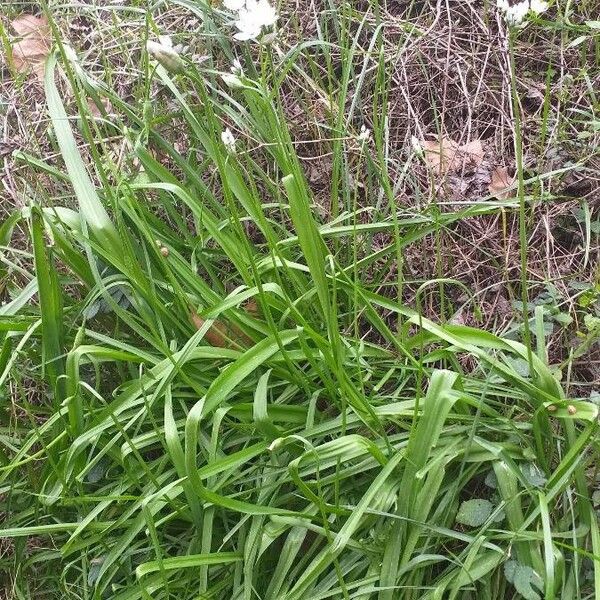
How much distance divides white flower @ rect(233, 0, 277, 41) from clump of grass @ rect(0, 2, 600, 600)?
0.34ft

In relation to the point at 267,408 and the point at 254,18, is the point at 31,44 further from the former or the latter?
the point at 267,408

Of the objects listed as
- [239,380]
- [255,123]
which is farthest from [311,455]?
[255,123]

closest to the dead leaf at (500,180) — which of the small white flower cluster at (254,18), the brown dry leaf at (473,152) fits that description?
the brown dry leaf at (473,152)

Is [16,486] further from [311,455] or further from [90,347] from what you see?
[311,455]

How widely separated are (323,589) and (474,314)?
0.78 metres

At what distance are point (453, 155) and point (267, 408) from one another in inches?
37.1

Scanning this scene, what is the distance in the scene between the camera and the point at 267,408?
1674 mm

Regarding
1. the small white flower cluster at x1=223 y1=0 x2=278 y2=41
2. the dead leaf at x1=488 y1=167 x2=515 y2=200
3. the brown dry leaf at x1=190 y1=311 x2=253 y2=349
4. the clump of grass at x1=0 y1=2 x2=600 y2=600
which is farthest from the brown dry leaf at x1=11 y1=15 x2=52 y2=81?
the dead leaf at x1=488 y1=167 x2=515 y2=200

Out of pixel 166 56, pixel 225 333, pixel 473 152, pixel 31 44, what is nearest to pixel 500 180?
pixel 473 152

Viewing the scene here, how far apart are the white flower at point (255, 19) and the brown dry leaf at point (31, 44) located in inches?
53.4

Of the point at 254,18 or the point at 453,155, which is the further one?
the point at 453,155

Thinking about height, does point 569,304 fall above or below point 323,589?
above

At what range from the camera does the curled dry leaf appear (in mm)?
2084

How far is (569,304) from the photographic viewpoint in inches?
72.9
